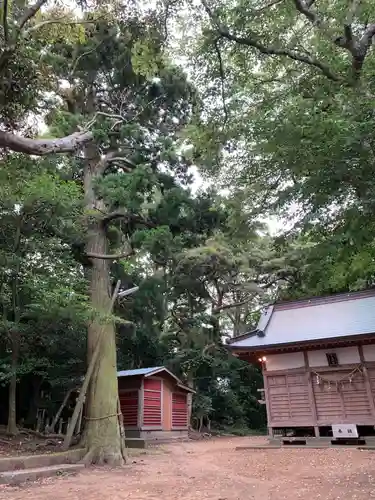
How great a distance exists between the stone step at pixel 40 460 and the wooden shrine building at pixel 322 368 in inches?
224

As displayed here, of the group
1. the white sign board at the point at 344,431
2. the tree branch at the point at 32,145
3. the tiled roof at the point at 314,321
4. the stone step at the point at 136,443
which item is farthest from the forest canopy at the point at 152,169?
the white sign board at the point at 344,431

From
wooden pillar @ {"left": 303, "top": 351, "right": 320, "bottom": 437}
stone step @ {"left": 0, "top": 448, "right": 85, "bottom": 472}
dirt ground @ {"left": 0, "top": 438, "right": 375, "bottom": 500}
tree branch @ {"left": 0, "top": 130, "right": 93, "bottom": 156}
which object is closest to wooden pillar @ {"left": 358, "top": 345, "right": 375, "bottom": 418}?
wooden pillar @ {"left": 303, "top": 351, "right": 320, "bottom": 437}

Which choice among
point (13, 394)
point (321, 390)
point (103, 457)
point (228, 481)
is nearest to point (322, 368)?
point (321, 390)

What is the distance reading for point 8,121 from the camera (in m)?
4.88

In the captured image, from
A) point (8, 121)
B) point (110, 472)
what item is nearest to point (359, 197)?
point (8, 121)

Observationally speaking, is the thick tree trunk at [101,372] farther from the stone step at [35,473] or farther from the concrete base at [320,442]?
the concrete base at [320,442]

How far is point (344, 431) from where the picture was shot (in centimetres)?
1095

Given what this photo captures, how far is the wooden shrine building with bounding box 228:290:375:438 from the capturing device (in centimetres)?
1112

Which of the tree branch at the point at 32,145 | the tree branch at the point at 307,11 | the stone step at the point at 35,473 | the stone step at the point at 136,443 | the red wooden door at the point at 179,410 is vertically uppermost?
the tree branch at the point at 307,11

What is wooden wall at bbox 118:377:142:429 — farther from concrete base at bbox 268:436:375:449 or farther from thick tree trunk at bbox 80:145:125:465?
thick tree trunk at bbox 80:145:125:465

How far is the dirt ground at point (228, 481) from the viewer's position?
17.9 feet

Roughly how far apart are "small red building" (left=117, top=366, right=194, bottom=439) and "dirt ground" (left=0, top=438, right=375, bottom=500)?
591 centimetres

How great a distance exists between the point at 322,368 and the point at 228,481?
246 inches

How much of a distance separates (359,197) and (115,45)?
309 inches
